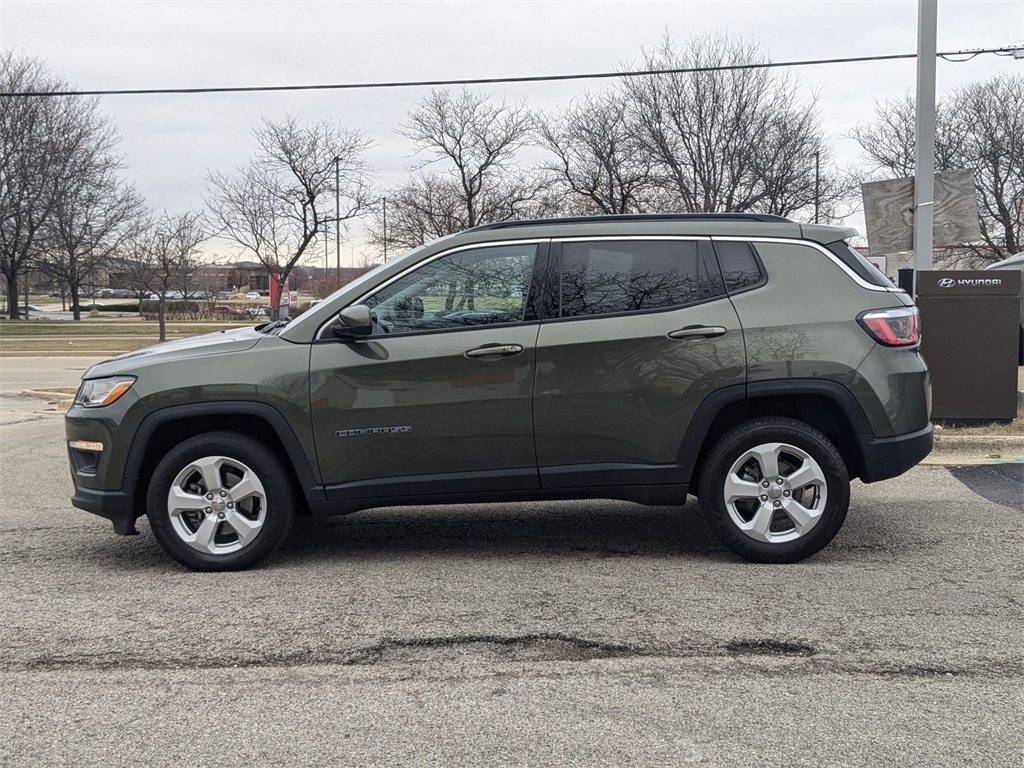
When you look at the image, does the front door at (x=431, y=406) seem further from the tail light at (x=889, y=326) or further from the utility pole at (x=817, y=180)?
the utility pole at (x=817, y=180)

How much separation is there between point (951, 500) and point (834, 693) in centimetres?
380

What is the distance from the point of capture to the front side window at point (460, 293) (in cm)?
534

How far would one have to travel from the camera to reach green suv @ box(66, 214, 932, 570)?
5215 millimetres

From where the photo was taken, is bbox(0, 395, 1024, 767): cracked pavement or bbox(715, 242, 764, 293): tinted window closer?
bbox(0, 395, 1024, 767): cracked pavement

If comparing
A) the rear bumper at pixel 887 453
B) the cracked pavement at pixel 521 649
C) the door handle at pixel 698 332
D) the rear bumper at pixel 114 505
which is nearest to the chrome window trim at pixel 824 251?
the door handle at pixel 698 332

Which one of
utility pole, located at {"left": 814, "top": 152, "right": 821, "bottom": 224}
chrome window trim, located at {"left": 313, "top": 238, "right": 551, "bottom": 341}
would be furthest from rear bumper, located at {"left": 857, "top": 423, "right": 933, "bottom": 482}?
utility pole, located at {"left": 814, "top": 152, "right": 821, "bottom": 224}

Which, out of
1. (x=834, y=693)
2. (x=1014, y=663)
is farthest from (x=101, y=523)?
(x=1014, y=663)

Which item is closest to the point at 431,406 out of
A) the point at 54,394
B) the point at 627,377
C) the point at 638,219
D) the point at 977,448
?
the point at 627,377

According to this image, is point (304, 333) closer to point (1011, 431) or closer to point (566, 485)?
point (566, 485)

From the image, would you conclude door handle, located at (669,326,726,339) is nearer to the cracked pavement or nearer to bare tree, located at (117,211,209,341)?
the cracked pavement

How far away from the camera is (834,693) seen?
11.8ft

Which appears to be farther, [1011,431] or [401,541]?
[1011,431]

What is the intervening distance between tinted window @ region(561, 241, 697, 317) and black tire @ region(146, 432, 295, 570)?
5.98ft

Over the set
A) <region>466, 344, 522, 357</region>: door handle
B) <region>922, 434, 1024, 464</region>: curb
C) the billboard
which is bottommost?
A: <region>922, 434, 1024, 464</region>: curb
